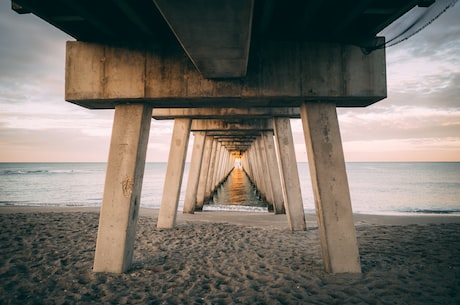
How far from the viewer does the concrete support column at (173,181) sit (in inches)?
415

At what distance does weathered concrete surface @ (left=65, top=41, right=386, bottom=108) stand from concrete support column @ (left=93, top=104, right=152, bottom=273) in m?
0.51

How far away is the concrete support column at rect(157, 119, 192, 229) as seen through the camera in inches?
415

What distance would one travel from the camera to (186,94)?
5.73 m

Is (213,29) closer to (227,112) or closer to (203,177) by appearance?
(227,112)

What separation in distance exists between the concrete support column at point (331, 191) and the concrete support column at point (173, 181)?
5.92 metres

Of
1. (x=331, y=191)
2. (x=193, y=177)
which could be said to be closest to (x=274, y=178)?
(x=193, y=177)

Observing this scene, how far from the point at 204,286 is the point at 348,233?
2.90 m

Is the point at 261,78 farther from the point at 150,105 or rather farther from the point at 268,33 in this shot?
the point at 150,105

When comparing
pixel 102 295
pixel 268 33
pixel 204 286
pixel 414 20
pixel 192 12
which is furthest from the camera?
pixel 268 33

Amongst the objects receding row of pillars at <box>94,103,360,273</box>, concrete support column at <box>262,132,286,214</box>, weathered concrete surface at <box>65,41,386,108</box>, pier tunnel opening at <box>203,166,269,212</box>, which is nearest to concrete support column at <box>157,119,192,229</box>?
receding row of pillars at <box>94,103,360,273</box>

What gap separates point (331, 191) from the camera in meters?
5.72

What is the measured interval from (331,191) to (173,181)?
21.0 feet

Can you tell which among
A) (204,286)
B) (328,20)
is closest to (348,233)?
(204,286)

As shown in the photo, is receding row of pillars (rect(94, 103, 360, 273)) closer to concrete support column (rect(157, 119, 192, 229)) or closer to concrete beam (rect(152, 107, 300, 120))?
concrete beam (rect(152, 107, 300, 120))
